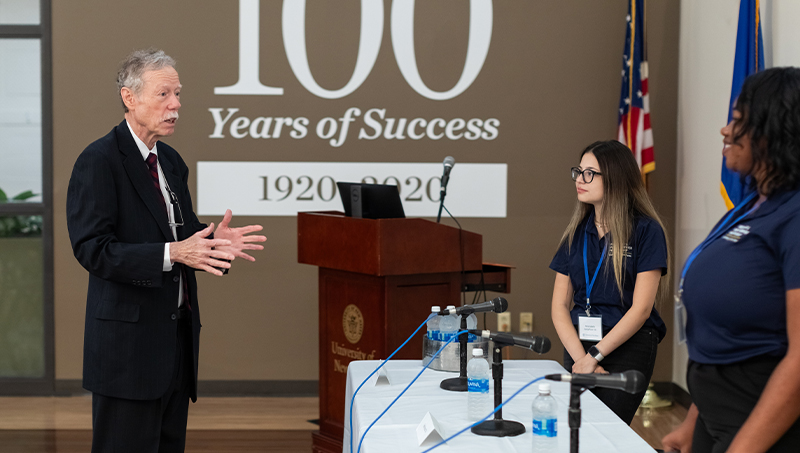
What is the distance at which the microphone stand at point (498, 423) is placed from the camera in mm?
1760

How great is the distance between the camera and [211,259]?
209 centimetres

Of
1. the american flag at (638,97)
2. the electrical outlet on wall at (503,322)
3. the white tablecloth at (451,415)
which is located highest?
the american flag at (638,97)

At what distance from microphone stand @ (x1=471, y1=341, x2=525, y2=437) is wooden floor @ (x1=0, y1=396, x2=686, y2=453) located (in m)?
2.20

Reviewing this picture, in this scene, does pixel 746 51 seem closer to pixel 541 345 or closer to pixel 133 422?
pixel 541 345

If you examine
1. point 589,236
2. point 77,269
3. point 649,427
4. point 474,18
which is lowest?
point 649,427

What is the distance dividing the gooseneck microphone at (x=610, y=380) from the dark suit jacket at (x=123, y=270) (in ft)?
4.24

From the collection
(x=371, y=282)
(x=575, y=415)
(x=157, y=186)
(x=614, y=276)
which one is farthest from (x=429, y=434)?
(x=371, y=282)

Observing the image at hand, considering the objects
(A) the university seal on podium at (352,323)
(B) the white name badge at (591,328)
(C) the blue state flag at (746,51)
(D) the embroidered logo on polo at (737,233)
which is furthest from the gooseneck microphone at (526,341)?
(C) the blue state flag at (746,51)

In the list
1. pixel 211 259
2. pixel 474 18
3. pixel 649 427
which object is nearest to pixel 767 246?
pixel 211 259

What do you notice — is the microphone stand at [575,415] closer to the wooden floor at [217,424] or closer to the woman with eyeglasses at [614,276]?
the woman with eyeglasses at [614,276]

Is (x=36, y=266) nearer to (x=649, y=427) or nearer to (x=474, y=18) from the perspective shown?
(x=474, y=18)

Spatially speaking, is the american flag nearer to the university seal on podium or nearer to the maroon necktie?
the university seal on podium

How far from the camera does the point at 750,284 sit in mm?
1449

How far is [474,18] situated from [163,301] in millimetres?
3293
